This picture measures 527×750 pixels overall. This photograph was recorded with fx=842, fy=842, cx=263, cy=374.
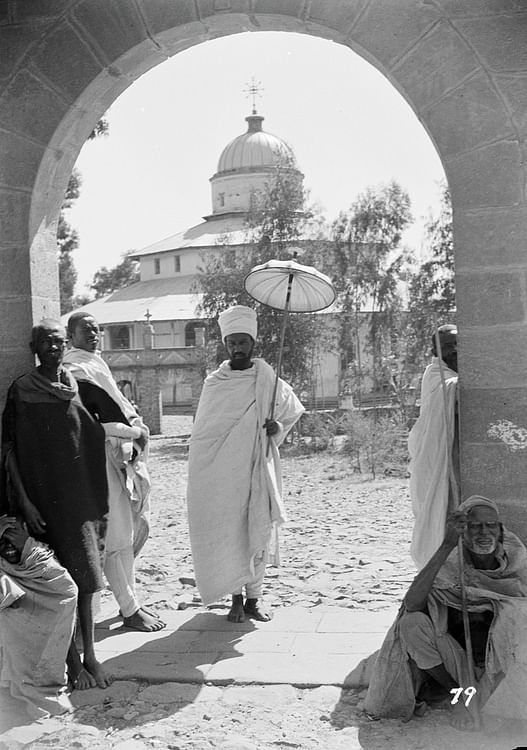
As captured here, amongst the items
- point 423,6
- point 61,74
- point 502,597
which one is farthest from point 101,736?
point 423,6

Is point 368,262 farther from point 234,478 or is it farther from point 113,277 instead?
point 113,277

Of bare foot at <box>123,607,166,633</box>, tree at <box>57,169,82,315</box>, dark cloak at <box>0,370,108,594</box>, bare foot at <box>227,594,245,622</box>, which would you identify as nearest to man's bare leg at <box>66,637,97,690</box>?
dark cloak at <box>0,370,108,594</box>

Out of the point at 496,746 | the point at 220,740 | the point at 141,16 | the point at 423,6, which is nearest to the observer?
the point at 496,746

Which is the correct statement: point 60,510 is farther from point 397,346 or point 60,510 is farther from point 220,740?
point 397,346

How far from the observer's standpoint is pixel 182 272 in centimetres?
→ 4312

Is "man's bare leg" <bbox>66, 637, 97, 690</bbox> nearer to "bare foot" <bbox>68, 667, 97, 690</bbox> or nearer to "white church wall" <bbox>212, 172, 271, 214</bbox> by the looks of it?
"bare foot" <bbox>68, 667, 97, 690</bbox>

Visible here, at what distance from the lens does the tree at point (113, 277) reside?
6162 centimetres

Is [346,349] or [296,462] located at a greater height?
→ [346,349]

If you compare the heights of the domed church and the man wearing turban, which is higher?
the domed church

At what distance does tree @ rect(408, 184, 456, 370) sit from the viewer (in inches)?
854

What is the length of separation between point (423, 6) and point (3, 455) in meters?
3.25

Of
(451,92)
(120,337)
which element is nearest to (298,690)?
(451,92)

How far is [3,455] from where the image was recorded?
15.0ft

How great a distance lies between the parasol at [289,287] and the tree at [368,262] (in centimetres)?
1798
